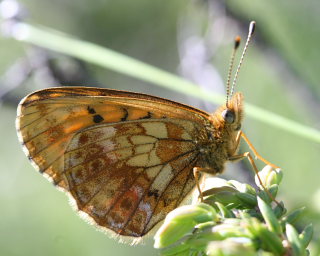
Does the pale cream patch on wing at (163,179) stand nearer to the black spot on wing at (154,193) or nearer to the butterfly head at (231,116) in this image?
the black spot on wing at (154,193)

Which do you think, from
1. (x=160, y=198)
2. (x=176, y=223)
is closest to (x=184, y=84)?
(x=160, y=198)

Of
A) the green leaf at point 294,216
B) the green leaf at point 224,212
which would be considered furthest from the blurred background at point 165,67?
the green leaf at point 224,212

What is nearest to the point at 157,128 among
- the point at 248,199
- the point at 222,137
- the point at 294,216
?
the point at 222,137

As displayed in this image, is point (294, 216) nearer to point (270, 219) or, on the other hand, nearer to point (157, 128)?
point (270, 219)

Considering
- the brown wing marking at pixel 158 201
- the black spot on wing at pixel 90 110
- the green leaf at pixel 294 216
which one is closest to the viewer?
the green leaf at pixel 294 216

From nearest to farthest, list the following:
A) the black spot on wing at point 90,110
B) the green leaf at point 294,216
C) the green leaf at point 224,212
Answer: the green leaf at point 294,216 < the green leaf at point 224,212 < the black spot on wing at point 90,110

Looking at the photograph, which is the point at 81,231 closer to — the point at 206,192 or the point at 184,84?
the point at 184,84
